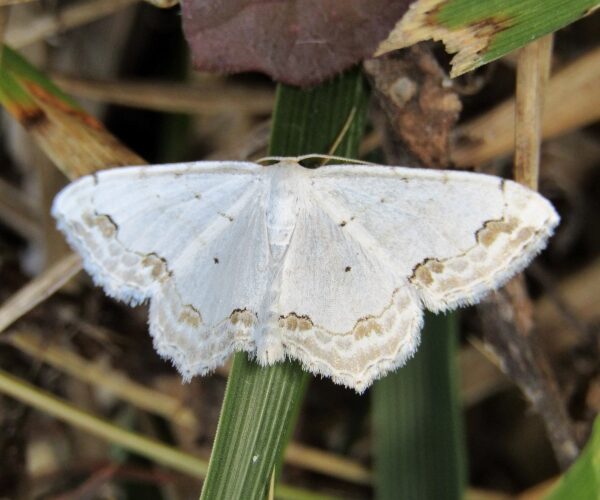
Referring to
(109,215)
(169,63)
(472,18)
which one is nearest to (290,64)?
(472,18)

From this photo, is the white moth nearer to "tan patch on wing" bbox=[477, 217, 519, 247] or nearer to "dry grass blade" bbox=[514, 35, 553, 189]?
"tan patch on wing" bbox=[477, 217, 519, 247]

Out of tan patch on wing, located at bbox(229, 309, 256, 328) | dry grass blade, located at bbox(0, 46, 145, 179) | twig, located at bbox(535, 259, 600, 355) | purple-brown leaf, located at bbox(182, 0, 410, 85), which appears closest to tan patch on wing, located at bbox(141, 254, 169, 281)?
tan patch on wing, located at bbox(229, 309, 256, 328)

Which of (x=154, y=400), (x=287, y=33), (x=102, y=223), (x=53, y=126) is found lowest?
(x=154, y=400)

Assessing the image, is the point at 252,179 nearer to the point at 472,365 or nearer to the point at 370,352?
the point at 370,352

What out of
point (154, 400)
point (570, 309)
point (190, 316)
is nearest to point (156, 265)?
point (190, 316)

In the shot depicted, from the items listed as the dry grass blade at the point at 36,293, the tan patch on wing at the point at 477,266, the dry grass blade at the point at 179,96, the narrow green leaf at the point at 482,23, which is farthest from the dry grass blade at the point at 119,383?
the narrow green leaf at the point at 482,23

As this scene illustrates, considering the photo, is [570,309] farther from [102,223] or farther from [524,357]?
[102,223]
